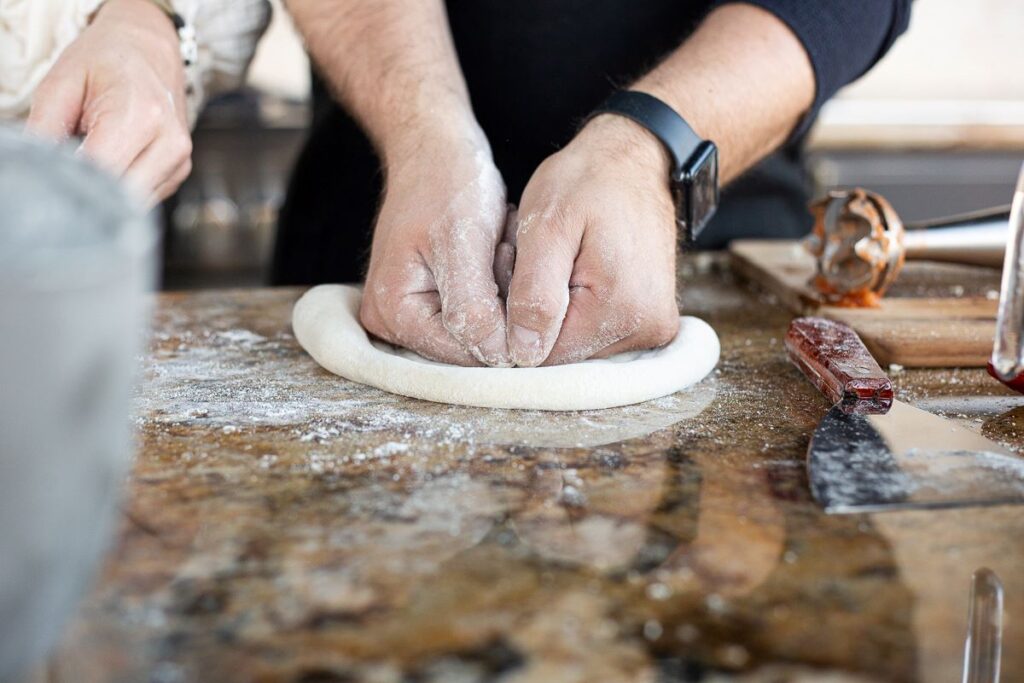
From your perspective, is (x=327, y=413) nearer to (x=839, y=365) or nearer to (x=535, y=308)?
(x=535, y=308)

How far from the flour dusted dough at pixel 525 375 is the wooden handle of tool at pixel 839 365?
8 centimetres

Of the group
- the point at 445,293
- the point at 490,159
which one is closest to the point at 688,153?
the point at 490,159

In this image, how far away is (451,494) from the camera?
59 cm

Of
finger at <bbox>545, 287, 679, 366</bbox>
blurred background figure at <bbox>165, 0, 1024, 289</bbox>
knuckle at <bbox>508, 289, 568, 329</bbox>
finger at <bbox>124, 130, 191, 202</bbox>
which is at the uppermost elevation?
finger at <bbox>124, 130, 191, 202</bbox>

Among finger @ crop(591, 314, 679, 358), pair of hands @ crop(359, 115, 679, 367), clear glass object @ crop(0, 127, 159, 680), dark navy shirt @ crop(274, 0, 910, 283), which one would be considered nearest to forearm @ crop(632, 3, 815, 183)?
dark navy shirt @ crop(274, 0, 910, 283)

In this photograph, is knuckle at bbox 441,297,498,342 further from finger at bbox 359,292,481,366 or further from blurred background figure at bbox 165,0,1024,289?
blurred background figure at bbox 165,0,1024,289

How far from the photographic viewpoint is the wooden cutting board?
880mm

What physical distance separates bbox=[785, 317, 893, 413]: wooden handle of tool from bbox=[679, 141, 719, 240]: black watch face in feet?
0.52

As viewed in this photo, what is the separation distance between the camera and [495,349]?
803 millimetres

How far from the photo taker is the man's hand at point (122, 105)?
88cm

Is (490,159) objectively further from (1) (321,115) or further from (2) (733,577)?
(1) (321,115)

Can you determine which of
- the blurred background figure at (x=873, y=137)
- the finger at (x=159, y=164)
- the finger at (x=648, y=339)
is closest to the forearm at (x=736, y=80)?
the finger at (x=648, y=339)

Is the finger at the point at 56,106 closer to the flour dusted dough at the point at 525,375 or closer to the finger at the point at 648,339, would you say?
the flour dusted dough at the point at 525,375

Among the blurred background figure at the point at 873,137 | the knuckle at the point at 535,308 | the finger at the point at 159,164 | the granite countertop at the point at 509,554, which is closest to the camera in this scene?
the granite countertop at the point at 509,554
